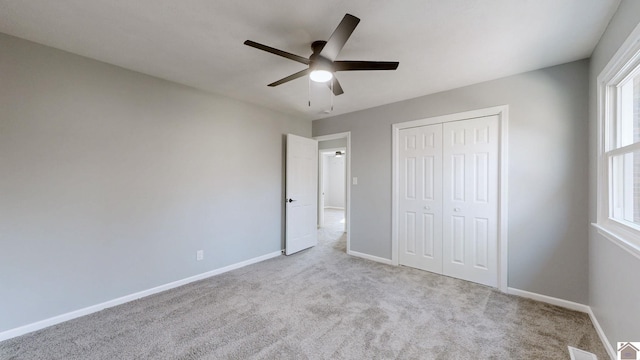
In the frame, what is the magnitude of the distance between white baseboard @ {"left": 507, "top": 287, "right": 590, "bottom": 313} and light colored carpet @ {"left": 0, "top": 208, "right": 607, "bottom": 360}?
10cm

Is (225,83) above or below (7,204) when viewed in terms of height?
above

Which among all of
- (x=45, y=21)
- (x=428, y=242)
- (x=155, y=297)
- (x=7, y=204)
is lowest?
(x=155, y=297)

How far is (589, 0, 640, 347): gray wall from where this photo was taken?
144 centimetres

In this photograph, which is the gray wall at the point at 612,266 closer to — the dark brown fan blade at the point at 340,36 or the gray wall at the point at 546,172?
the gray wall at the point at 546,172

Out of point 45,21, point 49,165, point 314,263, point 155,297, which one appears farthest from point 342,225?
point 45,21

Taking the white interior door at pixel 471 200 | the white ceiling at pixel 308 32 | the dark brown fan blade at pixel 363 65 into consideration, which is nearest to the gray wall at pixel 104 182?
the white ceiling at pixel 308 32

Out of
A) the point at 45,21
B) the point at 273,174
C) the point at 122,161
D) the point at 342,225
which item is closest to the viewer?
the point at 45,21

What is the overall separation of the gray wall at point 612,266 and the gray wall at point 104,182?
3.70m

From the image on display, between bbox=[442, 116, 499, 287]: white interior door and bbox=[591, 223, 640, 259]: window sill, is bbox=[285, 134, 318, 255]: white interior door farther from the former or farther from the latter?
bbox=[591, 223, 640, 259]: window sill

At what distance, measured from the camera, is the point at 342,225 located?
6.71 meters

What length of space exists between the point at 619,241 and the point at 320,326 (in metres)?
2.20

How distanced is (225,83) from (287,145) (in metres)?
1.40

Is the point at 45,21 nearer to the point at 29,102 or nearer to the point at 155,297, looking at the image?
the point at 29,102

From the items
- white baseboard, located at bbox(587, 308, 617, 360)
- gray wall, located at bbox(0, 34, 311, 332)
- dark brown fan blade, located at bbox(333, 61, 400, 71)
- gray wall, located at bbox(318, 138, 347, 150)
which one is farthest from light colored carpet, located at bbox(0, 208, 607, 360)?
gray wall, located at bbox(318, 138, 347, 150)
